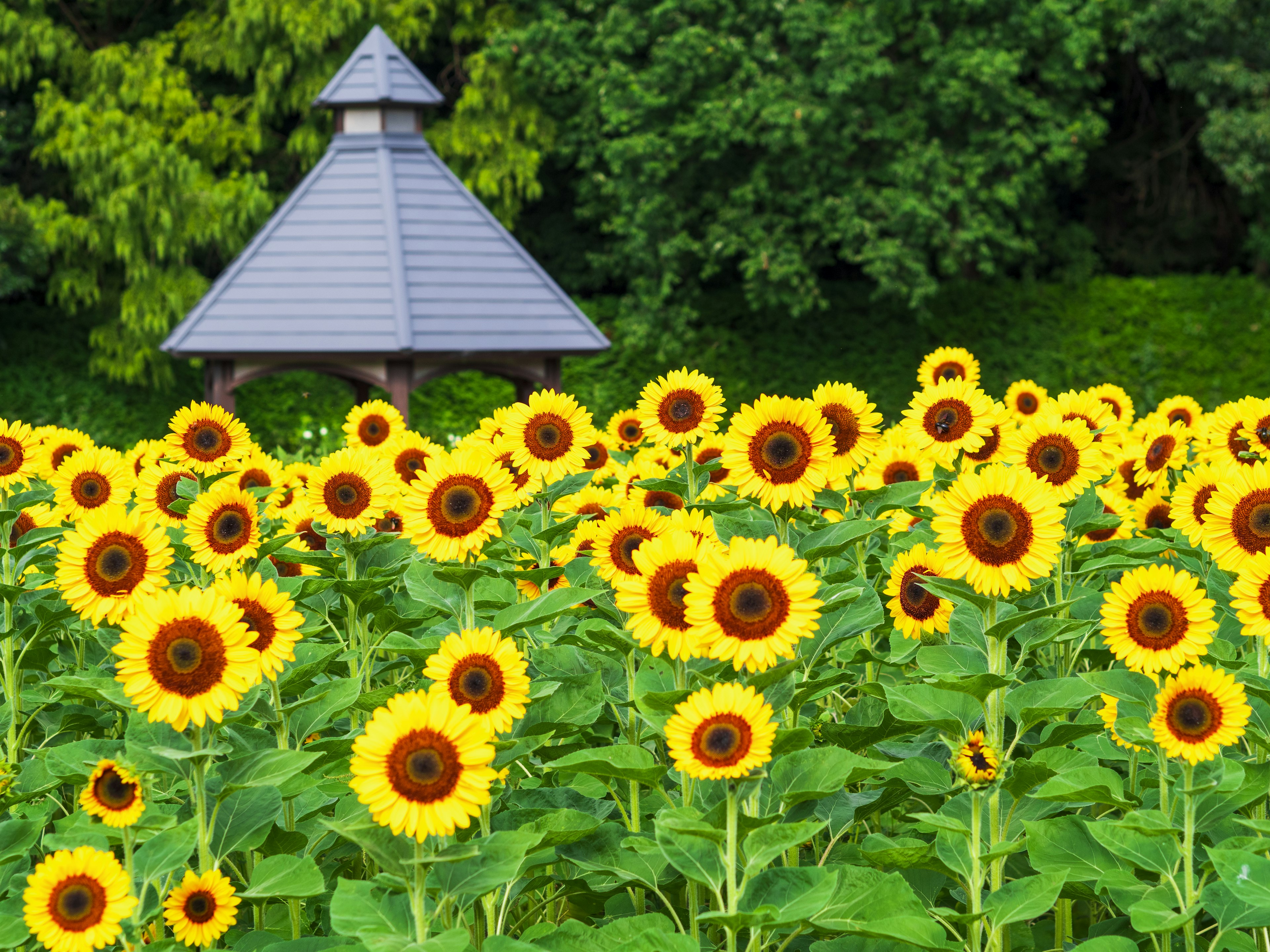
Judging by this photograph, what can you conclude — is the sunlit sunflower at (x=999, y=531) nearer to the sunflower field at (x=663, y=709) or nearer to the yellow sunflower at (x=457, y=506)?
the sunflower field at (x=663, y=709)

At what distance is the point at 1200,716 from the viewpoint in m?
1.94

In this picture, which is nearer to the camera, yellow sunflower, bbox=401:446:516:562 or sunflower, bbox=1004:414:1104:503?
yellow sunflower, bbox=401:446:516:562

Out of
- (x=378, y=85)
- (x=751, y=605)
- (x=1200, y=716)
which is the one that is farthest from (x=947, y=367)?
(x=378, y=85)

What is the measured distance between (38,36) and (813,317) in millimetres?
12095

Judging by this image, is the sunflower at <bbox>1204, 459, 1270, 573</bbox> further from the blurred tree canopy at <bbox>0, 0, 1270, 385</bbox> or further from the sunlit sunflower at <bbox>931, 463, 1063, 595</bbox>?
the blurred tree canopy at <bbox>0, 0, 1270, 385</bbox>

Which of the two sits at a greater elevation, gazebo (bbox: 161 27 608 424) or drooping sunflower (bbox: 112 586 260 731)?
drooping sunflower (bbox: 112 586 260 731)

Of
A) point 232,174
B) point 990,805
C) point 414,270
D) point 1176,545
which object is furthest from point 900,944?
point 232,174

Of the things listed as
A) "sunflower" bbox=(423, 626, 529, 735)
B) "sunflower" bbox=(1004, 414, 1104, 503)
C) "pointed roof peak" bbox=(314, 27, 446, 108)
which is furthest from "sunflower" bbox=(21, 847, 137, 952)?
"pointed roof peak" bbox=(314, 27, 446, 108)

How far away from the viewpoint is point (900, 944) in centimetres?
198

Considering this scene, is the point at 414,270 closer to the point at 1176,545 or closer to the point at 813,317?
the point at 813,317

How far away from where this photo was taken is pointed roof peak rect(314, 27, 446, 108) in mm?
13680

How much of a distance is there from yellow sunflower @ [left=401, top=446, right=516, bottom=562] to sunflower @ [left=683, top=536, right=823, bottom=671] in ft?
2.06

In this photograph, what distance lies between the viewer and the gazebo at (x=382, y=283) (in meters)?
12.6

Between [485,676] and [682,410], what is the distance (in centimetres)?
106
